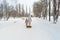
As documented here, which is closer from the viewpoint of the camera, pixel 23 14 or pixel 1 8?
pixel 1 8

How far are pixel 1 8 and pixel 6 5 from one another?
3.53 metres

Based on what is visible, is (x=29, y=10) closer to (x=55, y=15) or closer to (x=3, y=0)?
(x=3, y=0)

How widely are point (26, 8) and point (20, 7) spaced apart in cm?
699

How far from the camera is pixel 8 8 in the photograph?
67312 millimetres

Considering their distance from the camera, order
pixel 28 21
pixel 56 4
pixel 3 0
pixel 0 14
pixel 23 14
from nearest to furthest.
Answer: pixel 28 21
pixel 56 4
pixel 0 14
pixel 3 0
pixel 23 14

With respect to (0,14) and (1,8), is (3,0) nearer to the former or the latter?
(1,8)

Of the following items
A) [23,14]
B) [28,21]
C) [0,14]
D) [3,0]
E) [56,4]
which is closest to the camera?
[28,21]

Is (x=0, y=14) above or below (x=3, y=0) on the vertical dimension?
below

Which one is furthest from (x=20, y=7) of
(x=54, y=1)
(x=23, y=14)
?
(x=54, y=1)

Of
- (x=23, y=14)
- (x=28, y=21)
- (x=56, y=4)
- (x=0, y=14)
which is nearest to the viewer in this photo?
(x=28, y=21)

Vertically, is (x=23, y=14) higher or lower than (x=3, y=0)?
lower

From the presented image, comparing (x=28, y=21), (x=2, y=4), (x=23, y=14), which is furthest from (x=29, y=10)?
(x=28, y=21)

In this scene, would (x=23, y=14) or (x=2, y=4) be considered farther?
(x=23, y=14)

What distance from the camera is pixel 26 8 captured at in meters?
129
